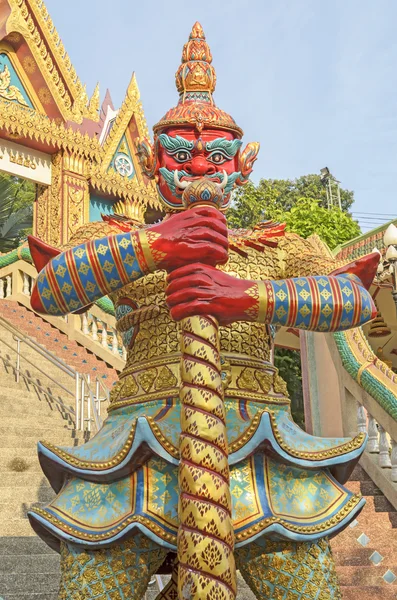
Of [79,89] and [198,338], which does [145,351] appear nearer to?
[198,338]

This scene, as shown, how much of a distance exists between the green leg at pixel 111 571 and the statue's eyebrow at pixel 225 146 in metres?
1.36

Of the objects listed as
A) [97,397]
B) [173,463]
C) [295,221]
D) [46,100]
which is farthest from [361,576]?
[46,100]

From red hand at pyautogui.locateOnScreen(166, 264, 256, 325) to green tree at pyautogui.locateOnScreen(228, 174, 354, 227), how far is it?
10.3 meters

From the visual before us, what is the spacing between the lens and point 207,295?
226 centimetres

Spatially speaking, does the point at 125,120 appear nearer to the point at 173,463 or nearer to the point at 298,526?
the point at 173,463

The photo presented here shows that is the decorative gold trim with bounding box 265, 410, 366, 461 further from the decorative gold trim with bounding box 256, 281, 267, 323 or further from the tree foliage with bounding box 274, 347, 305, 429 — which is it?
the tree foliage with bounding box 274, 347, 305, 429

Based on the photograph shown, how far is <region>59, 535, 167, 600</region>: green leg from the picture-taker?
227 cm

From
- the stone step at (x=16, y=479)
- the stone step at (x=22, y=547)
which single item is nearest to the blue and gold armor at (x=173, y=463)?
the stone step at (x=22, y=547)

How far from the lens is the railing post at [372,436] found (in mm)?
6500

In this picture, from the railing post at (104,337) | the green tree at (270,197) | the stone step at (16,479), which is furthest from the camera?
the green tree at (270,197)

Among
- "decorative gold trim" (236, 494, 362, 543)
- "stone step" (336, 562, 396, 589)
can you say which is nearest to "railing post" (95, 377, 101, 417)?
"stone step" (336, 562, 396, 589)

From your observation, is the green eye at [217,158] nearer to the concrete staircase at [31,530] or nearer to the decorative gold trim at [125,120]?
the concrete staircase at [31,530]

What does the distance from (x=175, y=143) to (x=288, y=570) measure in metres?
1.50

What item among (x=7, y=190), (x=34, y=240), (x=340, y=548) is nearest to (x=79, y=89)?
(x=7, y=190)
